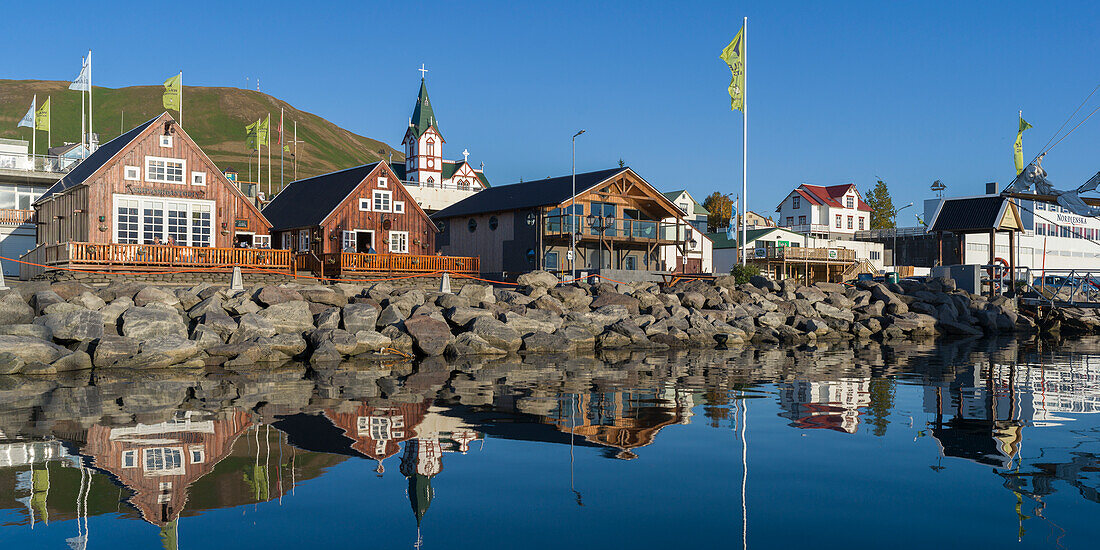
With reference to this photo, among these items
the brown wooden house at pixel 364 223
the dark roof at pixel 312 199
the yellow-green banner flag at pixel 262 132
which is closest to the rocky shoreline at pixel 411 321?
the brown wooden house at pixel 364 223

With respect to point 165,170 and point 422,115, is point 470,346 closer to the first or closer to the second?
point 165,170

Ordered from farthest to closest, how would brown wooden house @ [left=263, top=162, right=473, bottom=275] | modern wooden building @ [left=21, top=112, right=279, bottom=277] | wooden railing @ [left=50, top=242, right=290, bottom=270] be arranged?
brown wooden house @ [left=263, top=162, right=473, bottom=275]
modern wooden building @ [left=21, top=112, right=279, bottom=277]
wooden railing @ [left=50, top=242, right=290, bottom=270]

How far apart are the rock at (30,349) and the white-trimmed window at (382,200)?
25.6m

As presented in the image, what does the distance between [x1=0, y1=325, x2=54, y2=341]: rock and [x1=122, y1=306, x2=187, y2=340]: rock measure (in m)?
1.79

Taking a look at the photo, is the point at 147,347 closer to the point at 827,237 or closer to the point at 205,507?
the point at 205,507

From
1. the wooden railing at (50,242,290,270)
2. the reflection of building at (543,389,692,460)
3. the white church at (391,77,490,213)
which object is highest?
the white church at (391,77,490,213)

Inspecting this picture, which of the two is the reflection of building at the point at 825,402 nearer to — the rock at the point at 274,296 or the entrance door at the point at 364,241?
the rock at the point at 274,296

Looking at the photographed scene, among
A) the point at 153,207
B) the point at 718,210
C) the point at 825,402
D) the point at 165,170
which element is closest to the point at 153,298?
the point at 153,207

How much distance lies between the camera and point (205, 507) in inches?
327

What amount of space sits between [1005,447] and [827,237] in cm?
8940

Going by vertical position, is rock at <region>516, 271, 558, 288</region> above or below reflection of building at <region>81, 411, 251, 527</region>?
above

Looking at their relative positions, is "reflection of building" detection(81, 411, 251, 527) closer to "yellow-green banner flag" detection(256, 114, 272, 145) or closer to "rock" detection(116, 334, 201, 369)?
"rock" detection(116, 334, 201, 369)

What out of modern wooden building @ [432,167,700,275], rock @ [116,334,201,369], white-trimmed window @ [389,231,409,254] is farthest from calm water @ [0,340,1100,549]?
modern wooden building @ [432,167,700,275]

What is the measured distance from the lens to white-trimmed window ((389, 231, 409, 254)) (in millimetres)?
45812
